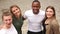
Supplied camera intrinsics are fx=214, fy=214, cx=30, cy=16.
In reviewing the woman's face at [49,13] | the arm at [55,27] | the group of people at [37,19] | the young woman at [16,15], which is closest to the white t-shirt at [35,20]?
the group of people at [37,19]

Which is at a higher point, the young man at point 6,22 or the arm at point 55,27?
the young man at point 6,22

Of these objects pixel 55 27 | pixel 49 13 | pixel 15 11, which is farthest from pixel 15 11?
pixel 55 27

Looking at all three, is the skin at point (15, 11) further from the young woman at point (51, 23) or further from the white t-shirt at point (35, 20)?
the young woman at point (51, 23)

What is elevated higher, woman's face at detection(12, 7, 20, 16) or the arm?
woman's face at detection(12, 7, 20, 16)

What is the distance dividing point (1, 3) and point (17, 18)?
227 inches

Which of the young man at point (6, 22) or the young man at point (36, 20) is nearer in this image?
the young man at point (6, 22)

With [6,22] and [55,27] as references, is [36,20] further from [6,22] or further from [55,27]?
[6,22]

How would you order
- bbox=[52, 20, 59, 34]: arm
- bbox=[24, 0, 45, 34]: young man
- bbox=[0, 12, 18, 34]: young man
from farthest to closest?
bbox=[24, 0, 45, 34]: young man < bbox=[52, 20, 59, 34]: arm < bbox=[0, 12, 18, 34]: young man

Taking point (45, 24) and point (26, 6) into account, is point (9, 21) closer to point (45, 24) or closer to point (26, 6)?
point (45, 24)

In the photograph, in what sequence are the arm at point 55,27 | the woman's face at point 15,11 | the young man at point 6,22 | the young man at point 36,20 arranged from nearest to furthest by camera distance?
the young man at point 6,22, the arm at point 55,27, the woman's face at point 15,11, the young man at point 36,20

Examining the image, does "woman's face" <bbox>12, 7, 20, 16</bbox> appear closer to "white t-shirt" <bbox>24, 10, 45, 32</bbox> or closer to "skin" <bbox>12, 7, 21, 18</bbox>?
"skin" <bbox>12, 7, 21, 18</bbox>

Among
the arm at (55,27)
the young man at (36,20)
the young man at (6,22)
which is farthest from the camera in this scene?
the young man at (36,20)

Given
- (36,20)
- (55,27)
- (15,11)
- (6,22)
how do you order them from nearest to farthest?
(6,22), (55,27), (15,11), (36,20)

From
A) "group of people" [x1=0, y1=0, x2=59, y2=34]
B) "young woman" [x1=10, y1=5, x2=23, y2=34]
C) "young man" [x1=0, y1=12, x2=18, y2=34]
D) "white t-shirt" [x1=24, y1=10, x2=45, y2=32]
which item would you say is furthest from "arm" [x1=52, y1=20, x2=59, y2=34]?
"young man" [x1=0, y1=12, x2=18, y2=34]
